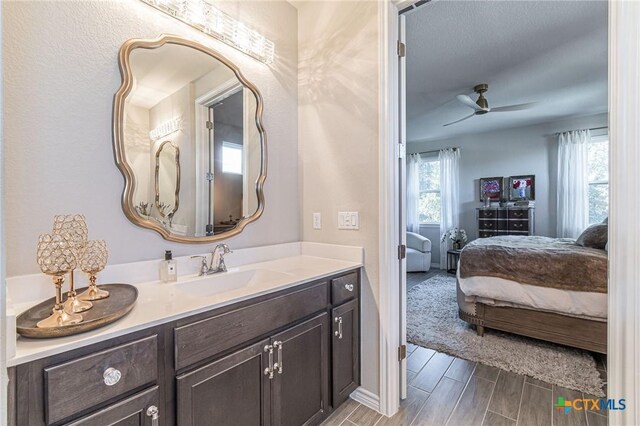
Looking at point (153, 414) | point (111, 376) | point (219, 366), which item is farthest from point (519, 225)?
point (111, 376)

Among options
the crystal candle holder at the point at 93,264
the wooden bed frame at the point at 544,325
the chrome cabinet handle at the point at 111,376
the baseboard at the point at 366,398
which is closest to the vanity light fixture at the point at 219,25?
the crystal candle holder at the point at 93,264

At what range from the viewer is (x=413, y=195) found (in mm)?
6461

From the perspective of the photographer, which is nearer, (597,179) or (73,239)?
(73,239)

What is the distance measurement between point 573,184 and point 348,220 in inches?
196

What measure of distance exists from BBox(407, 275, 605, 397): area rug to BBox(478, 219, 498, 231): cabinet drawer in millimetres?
2612

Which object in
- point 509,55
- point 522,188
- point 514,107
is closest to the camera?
point 509,55

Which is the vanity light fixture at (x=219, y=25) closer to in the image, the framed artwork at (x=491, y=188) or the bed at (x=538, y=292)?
the bed at (x=538, y=292)

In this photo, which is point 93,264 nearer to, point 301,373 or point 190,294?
point 190,294

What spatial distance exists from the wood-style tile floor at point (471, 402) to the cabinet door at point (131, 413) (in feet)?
3.68

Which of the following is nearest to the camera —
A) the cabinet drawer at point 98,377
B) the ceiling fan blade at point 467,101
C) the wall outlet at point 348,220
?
the cabinet drawer at point 98,377

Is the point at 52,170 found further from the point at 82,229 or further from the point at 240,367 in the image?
the point at 240,367

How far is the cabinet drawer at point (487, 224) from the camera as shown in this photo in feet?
17.6

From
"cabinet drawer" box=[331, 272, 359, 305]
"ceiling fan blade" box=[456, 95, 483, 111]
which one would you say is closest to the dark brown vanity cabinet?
"cabinet drawer" box=[331, 272, 359, 305]

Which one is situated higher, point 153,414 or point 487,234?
point 487,234
